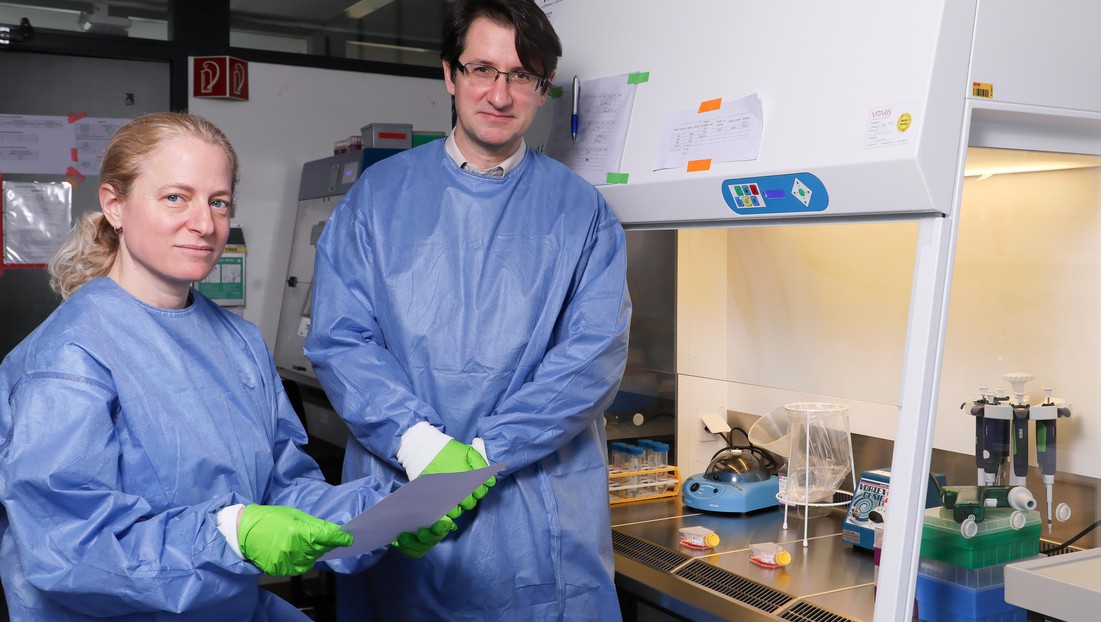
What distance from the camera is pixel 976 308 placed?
154 cm

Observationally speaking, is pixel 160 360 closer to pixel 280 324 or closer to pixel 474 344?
pixel 474 344

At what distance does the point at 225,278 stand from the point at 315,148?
64 cm

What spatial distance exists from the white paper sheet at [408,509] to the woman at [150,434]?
0.05 metres

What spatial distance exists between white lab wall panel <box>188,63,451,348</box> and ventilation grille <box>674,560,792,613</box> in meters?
2.48

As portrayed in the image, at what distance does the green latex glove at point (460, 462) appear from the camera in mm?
1510

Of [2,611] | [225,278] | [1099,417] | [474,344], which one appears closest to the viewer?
[1099,417]

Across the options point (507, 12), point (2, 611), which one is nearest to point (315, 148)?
point (2, 611)

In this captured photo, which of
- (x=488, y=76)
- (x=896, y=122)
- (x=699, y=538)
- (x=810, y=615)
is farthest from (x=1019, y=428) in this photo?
(x=488, y=76)

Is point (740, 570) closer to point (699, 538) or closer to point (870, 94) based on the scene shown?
point (699, 538)

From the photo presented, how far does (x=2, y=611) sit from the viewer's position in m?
3.11

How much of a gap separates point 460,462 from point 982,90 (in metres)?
0.93

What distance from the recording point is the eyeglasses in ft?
5.63

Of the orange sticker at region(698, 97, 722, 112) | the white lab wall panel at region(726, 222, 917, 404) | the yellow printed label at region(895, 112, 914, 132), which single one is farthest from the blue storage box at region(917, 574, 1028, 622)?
the orange sticker at region(698, 97, 722, 112)

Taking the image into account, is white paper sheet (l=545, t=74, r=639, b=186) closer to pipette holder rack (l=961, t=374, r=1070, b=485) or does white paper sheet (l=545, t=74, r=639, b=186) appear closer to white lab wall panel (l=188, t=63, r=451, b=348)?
pipette holder rack (l=961, t=374, r=1070, b=485)
